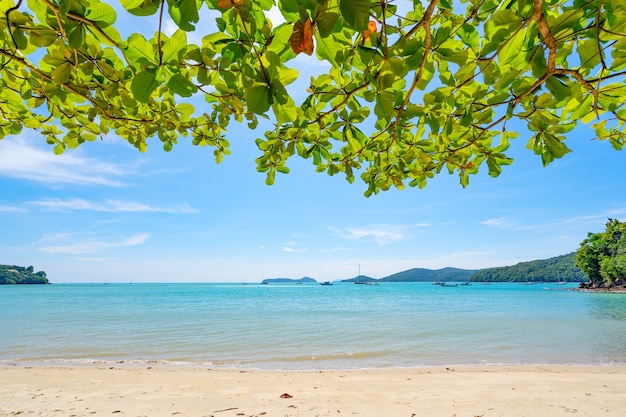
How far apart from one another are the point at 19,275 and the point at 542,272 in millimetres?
187341

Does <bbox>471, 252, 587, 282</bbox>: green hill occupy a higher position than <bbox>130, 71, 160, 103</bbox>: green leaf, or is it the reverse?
<bbox>130, 71, 160, 103</bbox>: green leaf

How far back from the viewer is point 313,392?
5.27 meters

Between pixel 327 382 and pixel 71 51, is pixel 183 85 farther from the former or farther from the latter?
pixel 327 382

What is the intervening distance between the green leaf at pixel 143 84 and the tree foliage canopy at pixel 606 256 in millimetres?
61033

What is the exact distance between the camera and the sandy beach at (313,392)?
4344 mm

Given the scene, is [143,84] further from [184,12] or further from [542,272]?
[542,272]

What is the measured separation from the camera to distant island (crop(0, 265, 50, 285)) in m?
114

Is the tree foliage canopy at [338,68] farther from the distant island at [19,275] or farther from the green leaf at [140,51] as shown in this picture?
the distant island at [19,275]

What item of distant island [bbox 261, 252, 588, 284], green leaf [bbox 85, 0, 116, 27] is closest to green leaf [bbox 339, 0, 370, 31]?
green leaf [bbox 85, 0, 116, 27]

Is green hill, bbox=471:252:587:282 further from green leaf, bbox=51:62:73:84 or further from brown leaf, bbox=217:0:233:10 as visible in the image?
green leaf, bbox=51:62:73:84

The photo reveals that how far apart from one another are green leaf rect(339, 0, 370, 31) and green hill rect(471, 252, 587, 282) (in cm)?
12197

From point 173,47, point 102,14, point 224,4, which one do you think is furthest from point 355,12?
point 102,14

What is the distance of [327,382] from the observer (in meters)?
6.04

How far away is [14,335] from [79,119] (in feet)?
54.7
